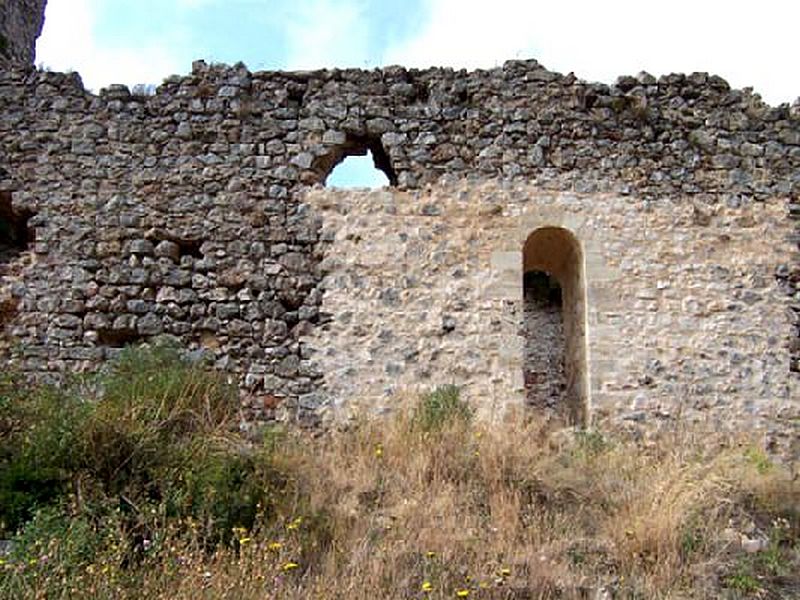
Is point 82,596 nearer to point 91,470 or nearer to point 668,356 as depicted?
point 91,470

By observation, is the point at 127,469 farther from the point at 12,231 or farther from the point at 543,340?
the point at 543,340

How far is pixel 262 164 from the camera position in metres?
9.30

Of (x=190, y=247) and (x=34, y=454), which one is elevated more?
(x=190, y=247)

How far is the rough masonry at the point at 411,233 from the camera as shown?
870cm

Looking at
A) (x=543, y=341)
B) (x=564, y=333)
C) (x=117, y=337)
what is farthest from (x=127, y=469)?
(x=543, y=341)

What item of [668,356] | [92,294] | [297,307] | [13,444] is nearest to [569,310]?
[668,356]

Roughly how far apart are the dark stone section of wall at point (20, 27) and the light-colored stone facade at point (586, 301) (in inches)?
221

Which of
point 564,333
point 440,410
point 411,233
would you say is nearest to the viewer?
point 440,410

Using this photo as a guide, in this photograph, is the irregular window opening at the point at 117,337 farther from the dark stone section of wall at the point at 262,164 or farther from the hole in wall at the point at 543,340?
the hole in wall at the point at 543,340

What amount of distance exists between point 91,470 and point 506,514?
283 centimetres

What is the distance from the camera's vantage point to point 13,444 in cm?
610

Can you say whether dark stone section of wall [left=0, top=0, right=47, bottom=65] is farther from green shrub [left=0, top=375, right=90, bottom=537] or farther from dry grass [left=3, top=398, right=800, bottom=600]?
dry grass [left=3, top=398, right=800, bottom=600]

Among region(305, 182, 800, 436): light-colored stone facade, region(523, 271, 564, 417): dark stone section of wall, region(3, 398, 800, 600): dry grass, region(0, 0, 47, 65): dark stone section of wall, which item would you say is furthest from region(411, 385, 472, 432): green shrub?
region(0, 0, 47, 65): dark stone section of wall

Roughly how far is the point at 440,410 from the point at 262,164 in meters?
3.34
